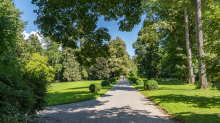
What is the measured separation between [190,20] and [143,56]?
40.1ft

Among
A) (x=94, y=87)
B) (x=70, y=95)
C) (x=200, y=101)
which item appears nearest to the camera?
(x=200, y=101)

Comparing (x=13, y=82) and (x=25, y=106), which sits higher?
(x=13, y=82)

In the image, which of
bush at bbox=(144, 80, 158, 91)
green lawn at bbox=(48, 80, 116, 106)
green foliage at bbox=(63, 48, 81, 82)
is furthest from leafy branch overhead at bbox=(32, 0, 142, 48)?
green foliage at bbox=(63, 48, 81, 82)

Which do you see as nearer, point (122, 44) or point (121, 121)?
point (121, 121)

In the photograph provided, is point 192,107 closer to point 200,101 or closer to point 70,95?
point 200,101

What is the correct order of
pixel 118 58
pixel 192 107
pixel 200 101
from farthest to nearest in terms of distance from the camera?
pixel 118 58
pixel 200 101
pixel 192 107

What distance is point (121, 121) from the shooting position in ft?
15.6

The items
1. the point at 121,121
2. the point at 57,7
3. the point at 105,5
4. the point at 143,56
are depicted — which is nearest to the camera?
the point at 121,121

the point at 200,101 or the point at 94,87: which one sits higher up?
the point at 94,87

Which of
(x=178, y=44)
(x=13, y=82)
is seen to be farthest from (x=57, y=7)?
(x=178, y=44)

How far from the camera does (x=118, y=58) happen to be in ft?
151

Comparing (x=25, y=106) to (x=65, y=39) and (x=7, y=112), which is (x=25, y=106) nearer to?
(x=7, y=112)

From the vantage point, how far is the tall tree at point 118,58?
45050 mm

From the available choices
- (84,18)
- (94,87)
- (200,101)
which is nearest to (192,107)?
(200,101)
